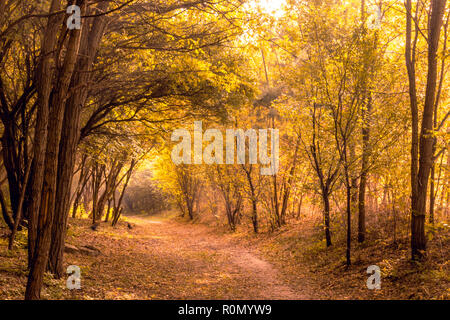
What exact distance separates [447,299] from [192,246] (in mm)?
11465

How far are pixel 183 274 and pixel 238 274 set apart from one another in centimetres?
158

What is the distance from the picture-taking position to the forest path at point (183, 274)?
6.78m

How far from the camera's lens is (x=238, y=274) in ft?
29.9
